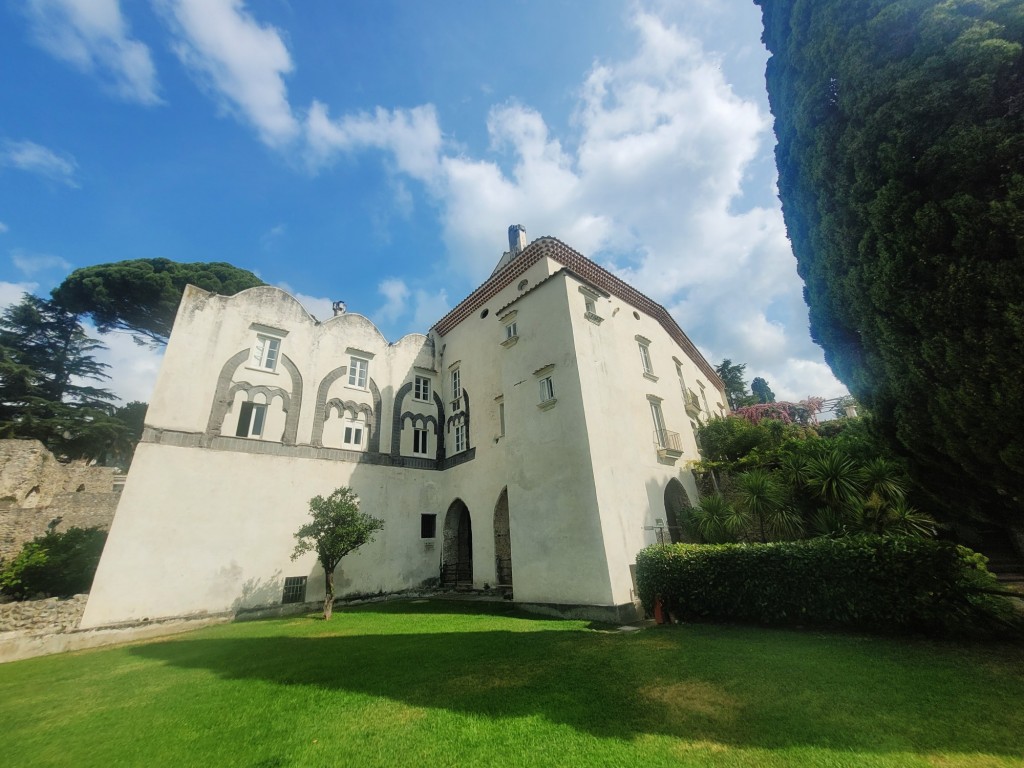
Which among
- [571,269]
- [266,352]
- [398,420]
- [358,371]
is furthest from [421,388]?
[571,269]

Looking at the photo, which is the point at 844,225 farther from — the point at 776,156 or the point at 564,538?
the point at 564,538

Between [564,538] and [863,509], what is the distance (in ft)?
27.5

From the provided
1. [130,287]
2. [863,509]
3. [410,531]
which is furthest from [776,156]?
[130,287]

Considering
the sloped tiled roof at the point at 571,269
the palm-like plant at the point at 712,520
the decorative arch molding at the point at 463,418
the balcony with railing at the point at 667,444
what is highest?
the sloped tiled roof at the point at 571,269

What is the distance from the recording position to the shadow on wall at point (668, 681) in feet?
13.4

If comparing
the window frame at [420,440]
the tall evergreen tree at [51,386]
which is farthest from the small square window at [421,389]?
the tall evergreen tree at [51,386]

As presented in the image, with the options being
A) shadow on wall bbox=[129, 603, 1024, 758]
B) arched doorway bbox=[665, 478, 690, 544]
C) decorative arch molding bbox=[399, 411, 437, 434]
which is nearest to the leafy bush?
shadow on wall bbox=[129, 603, 1024, 758]

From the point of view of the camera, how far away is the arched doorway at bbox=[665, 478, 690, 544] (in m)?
16.0

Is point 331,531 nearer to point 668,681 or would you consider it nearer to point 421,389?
point 421,389

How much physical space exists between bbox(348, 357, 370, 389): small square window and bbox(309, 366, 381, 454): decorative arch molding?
11.1 inches

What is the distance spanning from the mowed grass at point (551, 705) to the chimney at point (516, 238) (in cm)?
2010

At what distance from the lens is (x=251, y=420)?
16.7 meters

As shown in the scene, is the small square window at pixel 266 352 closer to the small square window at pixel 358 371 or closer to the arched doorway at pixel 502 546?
the small square window at pixel 358 371

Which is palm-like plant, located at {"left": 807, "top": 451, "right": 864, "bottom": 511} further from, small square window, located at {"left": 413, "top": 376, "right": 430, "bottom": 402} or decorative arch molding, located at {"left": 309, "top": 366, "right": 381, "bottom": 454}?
decorative arch molding, located at {"left": 309, "top": 366, "right": 381, "bottom": 454}
